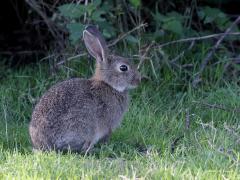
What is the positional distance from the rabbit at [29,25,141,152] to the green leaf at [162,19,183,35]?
0.98 m

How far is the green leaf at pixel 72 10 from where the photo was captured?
6.02m

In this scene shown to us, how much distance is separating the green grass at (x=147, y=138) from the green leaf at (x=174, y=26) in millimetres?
518

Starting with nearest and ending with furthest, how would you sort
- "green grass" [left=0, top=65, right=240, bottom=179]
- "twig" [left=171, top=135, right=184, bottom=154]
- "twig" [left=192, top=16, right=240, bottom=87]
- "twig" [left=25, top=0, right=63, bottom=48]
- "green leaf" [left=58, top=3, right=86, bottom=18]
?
1. "green grass" [left=0, top=65, right=240, bottom=179]
2. "twig" [left=171, top=135, right=184, bottom=154]
3. "green leaf" [left=58, top=3, right=86, bottom=18]
4. "twig" [left=192, top=16, right=240, bottom=87]
5. "twig" [left=25, top=0, right=63, bottom=48]

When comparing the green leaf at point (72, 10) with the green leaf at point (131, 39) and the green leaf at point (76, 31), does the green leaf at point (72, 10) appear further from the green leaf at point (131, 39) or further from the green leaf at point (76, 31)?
the green leaf at point (131, 39)

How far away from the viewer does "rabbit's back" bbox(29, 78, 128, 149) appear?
4.72 metres

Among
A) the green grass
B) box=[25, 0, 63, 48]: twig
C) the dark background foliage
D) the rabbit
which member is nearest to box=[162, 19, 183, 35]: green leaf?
the dark background foliage

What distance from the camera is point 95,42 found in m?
5.46

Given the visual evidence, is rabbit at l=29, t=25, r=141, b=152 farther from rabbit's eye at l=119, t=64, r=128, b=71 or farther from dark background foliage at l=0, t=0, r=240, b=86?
dark background foliage at l=0, t=0, r=240, b=86

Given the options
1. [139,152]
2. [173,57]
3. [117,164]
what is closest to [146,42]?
[173,57]

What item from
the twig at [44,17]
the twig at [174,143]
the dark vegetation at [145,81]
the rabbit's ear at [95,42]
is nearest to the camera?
the dark vegetation at [145,81]

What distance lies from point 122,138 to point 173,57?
5.96ft

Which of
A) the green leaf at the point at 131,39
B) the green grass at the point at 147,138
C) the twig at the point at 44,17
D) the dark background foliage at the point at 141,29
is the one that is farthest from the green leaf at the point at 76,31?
the twig at the point at 44,17

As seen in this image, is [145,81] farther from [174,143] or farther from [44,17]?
[174,143]

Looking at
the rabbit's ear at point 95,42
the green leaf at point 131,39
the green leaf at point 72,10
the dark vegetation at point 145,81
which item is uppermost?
the green leaf at point 72,10
